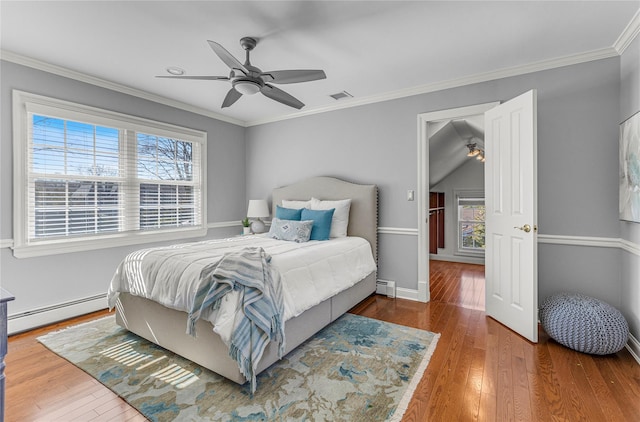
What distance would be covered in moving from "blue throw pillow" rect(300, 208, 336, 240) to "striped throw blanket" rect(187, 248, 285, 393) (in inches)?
58.9

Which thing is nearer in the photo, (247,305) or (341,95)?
(247,305)

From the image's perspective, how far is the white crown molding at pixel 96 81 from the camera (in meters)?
2.71

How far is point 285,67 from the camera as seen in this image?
9.71ft

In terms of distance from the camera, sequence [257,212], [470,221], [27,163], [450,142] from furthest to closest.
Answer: [470,221] < [450,142] < [257,212] < [27,163]

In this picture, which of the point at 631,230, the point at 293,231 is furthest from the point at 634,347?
the point at 293,231

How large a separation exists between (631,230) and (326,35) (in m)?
2.93

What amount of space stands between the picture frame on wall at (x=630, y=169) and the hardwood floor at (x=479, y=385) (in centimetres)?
112

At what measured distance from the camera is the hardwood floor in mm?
1667

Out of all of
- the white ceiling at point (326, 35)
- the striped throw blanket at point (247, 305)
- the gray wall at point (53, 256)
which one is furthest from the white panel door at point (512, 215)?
the gray wall at point (53, 256)

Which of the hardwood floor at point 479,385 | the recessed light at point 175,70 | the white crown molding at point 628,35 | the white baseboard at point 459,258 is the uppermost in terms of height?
the recessed light at point 175,70

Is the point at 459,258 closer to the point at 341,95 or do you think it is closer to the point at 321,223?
the point at 321,223

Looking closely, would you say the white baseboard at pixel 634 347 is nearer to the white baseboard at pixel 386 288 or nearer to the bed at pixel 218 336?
the white baseboard at pixel 386 288

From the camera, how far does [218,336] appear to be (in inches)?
75.4

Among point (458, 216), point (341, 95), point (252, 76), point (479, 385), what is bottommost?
point (479, 385)
